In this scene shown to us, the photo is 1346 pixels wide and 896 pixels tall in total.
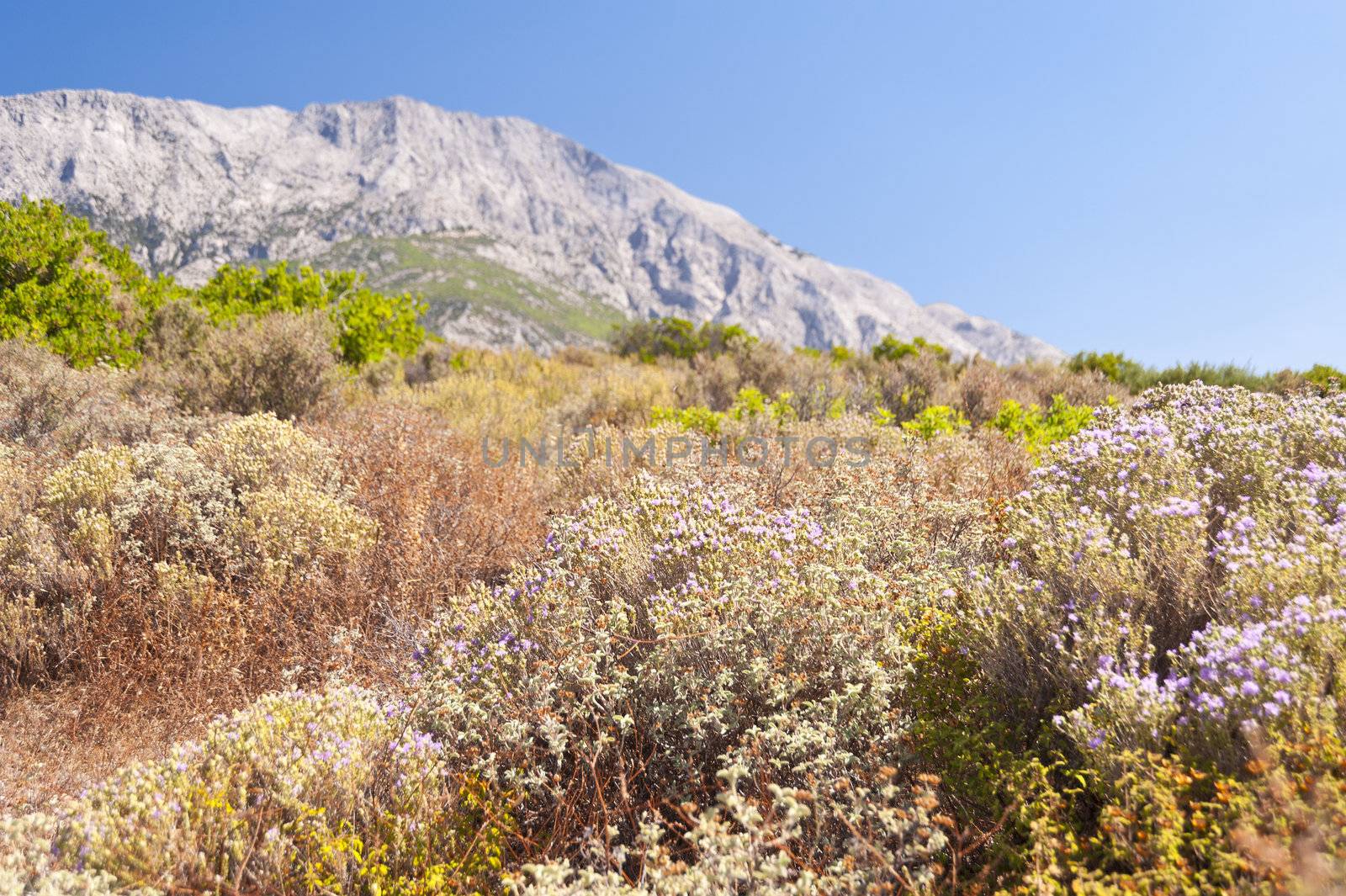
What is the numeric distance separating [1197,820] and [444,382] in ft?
33.3

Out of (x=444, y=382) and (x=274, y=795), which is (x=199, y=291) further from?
(x=274, y=795)

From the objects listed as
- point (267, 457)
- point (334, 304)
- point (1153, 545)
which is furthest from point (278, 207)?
point (1153, 545)

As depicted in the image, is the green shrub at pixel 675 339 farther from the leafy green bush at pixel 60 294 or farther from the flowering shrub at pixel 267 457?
the flowering shrub at pixel 267 457

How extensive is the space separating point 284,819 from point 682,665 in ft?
5.06

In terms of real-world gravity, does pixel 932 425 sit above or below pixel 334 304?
below

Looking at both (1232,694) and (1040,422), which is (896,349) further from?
(1232,694)

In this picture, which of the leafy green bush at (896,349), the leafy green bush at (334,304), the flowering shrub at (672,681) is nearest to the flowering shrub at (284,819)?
the flowering shrub at (672,681)

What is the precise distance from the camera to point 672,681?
8.53 ft

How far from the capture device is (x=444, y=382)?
10156 millimetres

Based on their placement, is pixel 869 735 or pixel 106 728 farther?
pixel 106 728

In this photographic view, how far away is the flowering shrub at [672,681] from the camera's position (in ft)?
7.59

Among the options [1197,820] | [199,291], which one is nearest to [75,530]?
[1197,820]

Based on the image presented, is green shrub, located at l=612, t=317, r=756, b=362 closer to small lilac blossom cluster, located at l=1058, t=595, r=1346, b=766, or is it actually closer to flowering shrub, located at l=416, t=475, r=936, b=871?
flowering shrub, located at l=416, t=475, r=936, b=871

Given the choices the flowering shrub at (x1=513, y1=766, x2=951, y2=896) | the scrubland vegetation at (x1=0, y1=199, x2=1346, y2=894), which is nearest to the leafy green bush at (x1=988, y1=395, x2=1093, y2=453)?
the scrubland vegetation at (x1=0, y1=199, x2=1346, y2=894)
